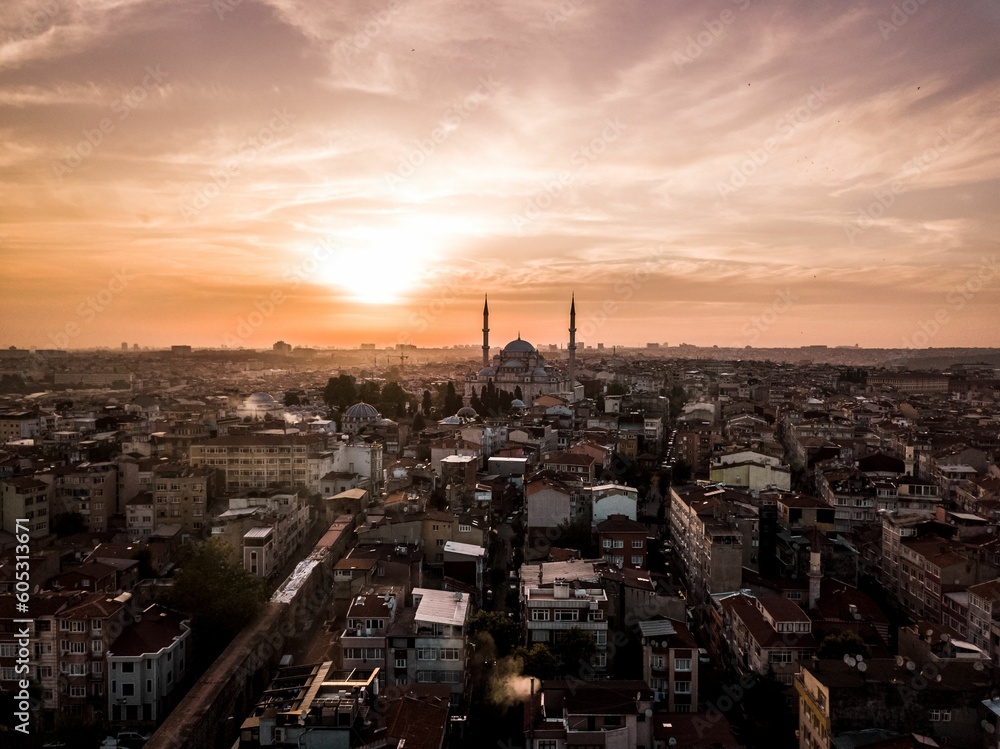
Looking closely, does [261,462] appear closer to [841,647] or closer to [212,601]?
[212,601]

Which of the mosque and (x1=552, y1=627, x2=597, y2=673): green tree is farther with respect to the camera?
the mosque

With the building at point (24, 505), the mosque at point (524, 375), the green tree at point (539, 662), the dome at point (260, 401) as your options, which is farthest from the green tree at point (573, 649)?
the mosque at point (524, 375)

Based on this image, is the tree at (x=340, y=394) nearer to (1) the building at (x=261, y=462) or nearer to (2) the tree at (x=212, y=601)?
(1) the building at (x=261, y=462)

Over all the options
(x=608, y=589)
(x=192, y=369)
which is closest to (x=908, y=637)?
(x=608, y=589)

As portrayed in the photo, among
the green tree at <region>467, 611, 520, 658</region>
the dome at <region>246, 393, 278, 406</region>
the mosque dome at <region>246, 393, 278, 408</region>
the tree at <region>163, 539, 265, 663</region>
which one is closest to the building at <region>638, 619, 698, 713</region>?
the green tree at <region>467, 611, 520, 658</region>

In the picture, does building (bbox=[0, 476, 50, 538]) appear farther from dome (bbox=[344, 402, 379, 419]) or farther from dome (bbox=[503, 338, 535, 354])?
dome (bbox=[503, 338, 535, 354])

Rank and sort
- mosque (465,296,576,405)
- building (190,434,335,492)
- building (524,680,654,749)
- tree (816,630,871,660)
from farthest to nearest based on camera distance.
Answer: mosque (465,296,576,405) < building (190,434,335,492) < tree (816,630,871,660) < building (524,680,654,749)
